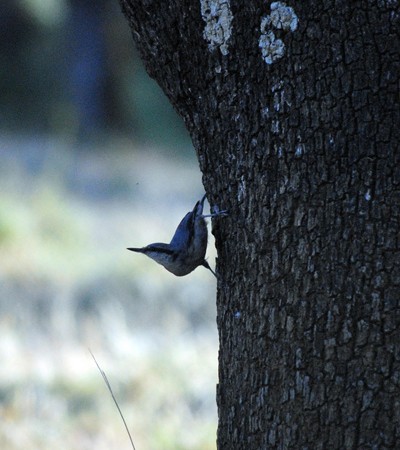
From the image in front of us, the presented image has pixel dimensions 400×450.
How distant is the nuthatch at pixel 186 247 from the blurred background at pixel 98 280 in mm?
1285

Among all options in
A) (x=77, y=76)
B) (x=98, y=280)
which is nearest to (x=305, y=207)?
(x=98, y=280)

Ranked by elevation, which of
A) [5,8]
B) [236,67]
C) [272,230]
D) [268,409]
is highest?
[5,8]

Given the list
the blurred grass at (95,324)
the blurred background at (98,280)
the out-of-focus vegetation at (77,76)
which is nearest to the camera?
the blurred grass at (95,324)

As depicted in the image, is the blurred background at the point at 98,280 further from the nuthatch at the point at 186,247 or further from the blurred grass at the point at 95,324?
the nuthatch at the point at 186,247

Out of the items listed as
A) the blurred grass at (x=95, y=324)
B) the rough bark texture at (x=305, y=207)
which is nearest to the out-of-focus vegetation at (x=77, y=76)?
the blurred grass at (x=95, y=324)

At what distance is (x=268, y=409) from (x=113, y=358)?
3.44m

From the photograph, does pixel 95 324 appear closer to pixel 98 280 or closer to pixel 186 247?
pixel 98 280

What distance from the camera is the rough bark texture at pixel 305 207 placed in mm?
2572

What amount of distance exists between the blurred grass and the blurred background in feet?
0.05

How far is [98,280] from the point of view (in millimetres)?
8273

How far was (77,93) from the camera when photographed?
1914 centimetres

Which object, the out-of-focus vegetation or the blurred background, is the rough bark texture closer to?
the blurred background

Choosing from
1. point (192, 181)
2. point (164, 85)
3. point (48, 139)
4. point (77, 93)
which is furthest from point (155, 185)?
point (164, 85)

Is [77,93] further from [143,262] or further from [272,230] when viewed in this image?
[272,230]
